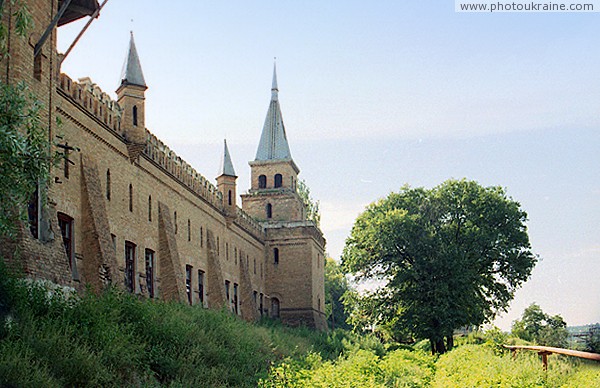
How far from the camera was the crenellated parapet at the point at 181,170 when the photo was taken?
30906mm

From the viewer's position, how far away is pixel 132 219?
27.9 meters

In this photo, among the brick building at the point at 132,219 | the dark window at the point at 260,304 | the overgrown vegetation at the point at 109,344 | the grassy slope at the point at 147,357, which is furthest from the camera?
the dark window at the point at 260,304

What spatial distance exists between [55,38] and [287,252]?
34.6m

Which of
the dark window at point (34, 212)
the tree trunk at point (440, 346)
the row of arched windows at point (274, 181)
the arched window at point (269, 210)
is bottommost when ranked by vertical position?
the tree trunk at point (440, 346)

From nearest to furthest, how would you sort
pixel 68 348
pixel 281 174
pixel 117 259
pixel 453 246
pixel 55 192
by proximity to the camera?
pixel 68 348, pixel 55 192, pixel 117 259, pixel 453 246, pixel 281 174

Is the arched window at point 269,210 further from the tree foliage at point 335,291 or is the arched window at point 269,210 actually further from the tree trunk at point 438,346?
the tree foliage at point 335,291

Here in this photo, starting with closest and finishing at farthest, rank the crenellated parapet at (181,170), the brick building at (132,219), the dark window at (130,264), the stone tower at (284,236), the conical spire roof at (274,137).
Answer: the brick building at (132,219) → the dark window at (130,264) → the crenellated parapet at (181,170) → the stone tower at (284,236) → the conical spire roof at (274,137)

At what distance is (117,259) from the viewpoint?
84.6ft

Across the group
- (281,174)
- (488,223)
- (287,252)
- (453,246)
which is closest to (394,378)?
(453,246)

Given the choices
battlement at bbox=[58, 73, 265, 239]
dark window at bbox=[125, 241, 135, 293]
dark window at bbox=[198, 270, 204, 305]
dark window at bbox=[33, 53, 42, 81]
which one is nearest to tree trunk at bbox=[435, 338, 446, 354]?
battlement at bbox=[58, 73, 265, 239]

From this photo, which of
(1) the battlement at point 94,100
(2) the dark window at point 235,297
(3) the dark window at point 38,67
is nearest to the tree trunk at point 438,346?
(2) the dark window at point 235,297

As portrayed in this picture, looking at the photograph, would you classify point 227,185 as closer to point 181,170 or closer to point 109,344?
point 181,170

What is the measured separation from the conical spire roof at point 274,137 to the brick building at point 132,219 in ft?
21.9

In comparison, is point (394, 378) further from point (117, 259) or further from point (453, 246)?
point (453, 246)
